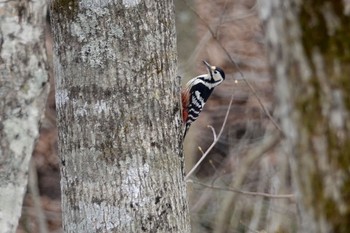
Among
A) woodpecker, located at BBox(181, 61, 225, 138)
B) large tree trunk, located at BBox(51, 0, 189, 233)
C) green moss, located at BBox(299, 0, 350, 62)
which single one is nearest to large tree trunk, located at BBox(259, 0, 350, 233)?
green moss, located at BBox(299, 0, 350, 62)

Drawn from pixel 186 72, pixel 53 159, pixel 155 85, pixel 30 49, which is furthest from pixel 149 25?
pixel 53 159

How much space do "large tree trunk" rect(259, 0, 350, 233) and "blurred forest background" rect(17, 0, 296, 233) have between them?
6.87 meters

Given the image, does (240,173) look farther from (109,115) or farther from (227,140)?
(109,115)

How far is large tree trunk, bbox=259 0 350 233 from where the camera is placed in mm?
2297

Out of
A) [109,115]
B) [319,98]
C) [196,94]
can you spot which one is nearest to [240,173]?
[196,94]

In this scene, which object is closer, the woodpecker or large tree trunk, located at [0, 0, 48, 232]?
large tree trunk, located at [0, 0, 48, 232]

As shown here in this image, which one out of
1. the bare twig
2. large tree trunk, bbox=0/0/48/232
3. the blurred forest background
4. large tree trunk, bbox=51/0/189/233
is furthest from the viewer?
the bare twig

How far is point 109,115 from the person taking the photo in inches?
166

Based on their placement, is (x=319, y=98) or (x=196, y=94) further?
(x=196, y=94)

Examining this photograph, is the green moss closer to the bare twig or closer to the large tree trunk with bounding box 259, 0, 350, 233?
the large tree trunk with bounding box 259, 0, 350, 233

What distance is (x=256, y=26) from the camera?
1141 cm

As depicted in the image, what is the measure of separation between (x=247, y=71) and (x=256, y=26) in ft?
1.74

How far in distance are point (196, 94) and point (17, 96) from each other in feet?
4.46

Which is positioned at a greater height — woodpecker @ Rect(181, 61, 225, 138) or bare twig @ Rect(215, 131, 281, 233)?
woodpecker @ Rect(181, 61, 225, 138)
